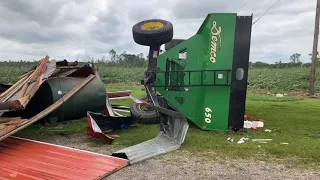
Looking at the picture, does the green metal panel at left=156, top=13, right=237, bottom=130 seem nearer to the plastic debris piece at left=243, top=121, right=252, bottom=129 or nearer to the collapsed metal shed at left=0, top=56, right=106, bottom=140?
the plastic debris piece at left=243, top=121, right=252, bottom=129

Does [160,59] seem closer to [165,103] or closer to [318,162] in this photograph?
[165,103]

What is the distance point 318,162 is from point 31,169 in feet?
12.8

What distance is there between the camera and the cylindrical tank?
7061 millimetres

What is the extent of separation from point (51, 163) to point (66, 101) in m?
2.46

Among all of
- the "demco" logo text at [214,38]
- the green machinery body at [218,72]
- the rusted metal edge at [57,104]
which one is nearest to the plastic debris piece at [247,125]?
the green machinery body at [218,72]

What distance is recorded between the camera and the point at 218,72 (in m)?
6.45

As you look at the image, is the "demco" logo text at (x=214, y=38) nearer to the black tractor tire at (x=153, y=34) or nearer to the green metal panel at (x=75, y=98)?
the black tractor tire at (x=153, y=34)

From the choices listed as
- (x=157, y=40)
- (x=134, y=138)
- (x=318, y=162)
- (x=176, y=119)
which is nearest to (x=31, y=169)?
(x=134, y=138)

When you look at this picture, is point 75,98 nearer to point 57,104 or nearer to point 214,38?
point 57,104

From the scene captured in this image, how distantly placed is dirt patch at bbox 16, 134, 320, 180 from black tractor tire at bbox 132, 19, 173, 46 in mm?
4276

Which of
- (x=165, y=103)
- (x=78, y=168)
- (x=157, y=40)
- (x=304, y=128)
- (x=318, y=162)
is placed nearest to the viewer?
(x=78, y=168)

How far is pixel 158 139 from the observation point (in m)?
5.84

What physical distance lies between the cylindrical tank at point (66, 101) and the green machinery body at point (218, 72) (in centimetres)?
220

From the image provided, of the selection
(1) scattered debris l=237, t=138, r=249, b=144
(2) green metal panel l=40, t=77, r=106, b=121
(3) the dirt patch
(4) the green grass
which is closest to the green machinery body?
(4) the green grass
